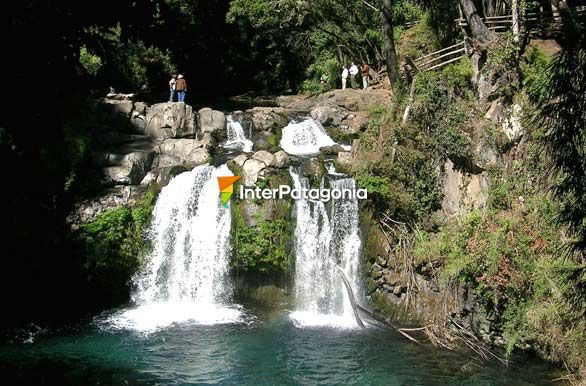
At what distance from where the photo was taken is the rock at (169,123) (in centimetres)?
1723

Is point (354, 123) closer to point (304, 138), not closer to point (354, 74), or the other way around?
point (304, 138)

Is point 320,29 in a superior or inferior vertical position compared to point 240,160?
superior

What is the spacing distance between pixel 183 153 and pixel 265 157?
263cm

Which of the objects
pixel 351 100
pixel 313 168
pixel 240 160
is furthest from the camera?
pixel 351 100

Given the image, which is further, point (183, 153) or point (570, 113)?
point (183, 153)

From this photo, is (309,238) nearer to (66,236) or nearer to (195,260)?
(195,260)

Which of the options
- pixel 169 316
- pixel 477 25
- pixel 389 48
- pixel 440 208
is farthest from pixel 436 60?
pixel 169 316

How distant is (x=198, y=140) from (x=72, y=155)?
348cm

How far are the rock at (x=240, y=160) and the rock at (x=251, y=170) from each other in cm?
10

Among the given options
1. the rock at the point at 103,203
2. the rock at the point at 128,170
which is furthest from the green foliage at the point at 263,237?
the rock at the point at 128,170

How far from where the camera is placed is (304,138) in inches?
690

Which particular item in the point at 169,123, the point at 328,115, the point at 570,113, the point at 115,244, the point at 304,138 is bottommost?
the point at 115,244

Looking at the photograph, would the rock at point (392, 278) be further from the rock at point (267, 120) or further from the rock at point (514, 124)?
the rock at point (267, 120)

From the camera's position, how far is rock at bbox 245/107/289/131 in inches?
703
